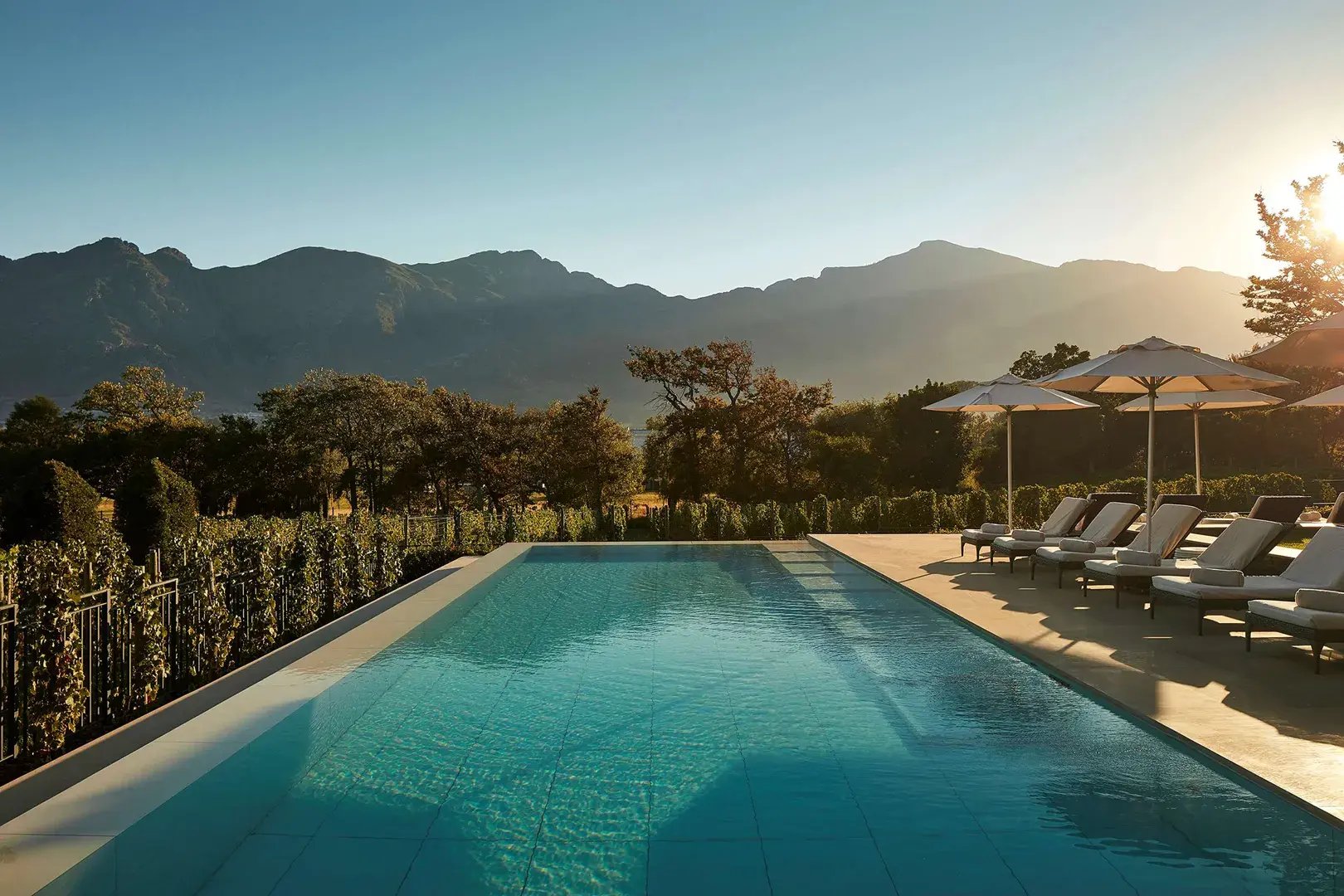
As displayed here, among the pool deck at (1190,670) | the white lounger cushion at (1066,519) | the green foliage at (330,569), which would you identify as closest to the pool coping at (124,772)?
the green foliage at (330,569)

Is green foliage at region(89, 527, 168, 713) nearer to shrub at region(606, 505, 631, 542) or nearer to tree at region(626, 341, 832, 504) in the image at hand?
shrub at region(606, 505, 631, 542)

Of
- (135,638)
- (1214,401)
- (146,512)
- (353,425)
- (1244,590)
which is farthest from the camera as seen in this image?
(353,425)

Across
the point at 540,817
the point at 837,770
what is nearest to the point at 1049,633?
the point at 837,770

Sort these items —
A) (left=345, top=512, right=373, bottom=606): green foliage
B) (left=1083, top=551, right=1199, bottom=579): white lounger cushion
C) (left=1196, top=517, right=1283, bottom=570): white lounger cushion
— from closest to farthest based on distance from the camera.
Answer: (left=1196, top=517, right=1283, bottom=570): white lounger cushion < (left=1083, top=551, right=1199, bottom=579): white lounger cushion < (left=345, top=512, right=373, bottom=606): green foliage

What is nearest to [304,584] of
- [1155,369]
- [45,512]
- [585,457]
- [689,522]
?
[45,512]

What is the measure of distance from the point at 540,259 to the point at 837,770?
154974mm

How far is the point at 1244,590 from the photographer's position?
6684 millimetres

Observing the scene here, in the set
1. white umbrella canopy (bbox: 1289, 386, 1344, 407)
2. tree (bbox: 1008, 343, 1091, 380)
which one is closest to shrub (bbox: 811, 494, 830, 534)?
white umbrella canopy (bbox: 1289, 386, 1344, 407)

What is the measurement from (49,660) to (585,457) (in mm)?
26612

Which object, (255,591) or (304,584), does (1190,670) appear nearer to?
(255,591)

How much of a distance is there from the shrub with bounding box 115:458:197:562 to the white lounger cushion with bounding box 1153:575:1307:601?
42.4 ft

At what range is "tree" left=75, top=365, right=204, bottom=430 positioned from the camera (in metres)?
48.0

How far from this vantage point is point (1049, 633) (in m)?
6.87

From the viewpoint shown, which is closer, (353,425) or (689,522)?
(689,522)
